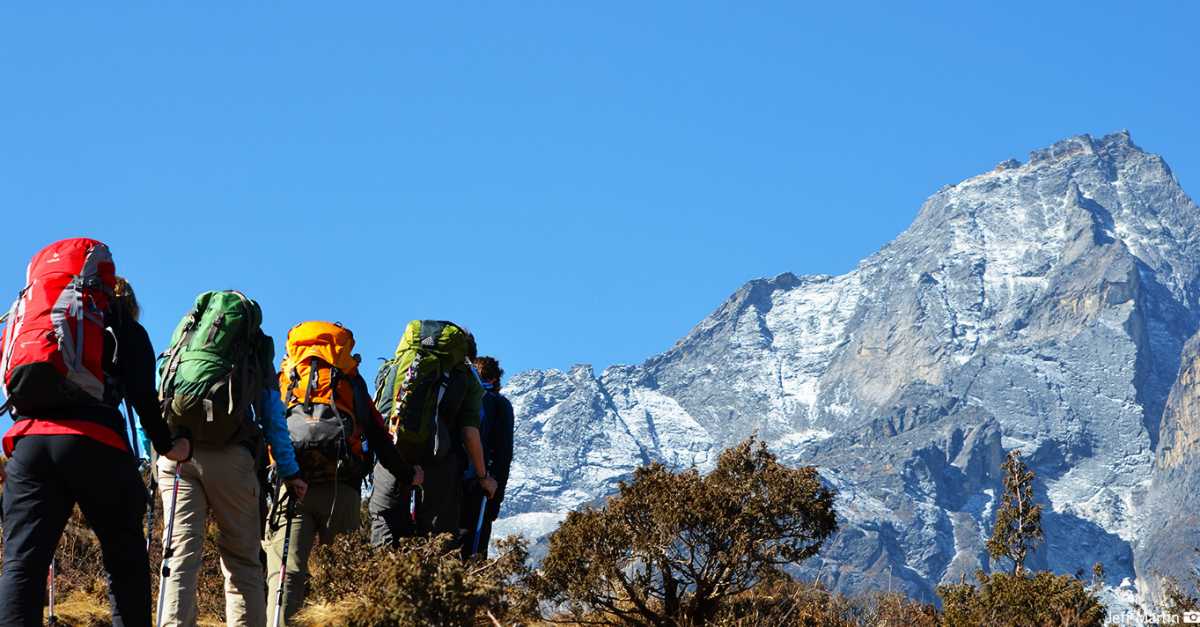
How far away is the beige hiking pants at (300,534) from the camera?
7.19 metres

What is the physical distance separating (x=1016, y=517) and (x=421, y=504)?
21.3m

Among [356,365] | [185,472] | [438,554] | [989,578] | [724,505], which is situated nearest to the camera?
[185,472]

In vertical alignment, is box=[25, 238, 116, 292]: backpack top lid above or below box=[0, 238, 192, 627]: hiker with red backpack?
above

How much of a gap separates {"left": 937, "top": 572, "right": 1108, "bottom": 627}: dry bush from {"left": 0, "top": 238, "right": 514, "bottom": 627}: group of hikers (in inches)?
174

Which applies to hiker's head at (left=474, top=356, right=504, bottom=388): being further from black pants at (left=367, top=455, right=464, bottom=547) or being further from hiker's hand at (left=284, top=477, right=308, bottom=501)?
hiker's hand at (left=284, top=477, right=308, bottom=501)

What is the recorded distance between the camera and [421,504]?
831cm

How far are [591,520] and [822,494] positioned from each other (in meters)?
1.52

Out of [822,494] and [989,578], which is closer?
[822,494]

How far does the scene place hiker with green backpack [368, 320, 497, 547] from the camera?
8180mm

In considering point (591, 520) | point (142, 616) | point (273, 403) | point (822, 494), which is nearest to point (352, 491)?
point (273, 403)

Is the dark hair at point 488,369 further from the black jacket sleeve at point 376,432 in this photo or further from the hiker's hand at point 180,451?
the hiker's hand at point 180,451

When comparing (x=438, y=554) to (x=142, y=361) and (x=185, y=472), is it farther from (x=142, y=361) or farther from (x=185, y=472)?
(x=142, y=361)

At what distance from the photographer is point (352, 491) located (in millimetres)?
7555

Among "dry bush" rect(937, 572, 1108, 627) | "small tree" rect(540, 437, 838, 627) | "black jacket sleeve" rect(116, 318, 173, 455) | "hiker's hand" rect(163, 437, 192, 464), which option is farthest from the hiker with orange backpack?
"dry bush" rect(937, 572, 1108, 627)
